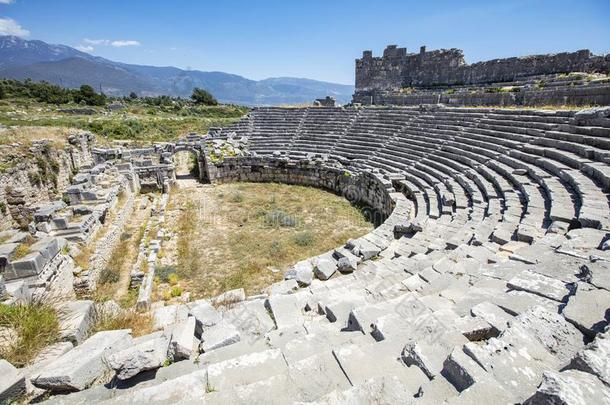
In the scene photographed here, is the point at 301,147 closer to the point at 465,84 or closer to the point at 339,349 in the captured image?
the point at 465,84

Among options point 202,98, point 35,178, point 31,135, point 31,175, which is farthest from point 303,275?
point 202,98

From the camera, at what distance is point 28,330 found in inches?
151

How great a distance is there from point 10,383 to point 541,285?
18.2ft

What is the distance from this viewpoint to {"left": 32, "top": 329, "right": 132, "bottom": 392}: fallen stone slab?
295 cm

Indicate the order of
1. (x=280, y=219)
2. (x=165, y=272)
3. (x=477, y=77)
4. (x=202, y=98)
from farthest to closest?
(x=202, y=98) → (x=477, y=77) → (x=280, y=219) → (x=165, y=272)

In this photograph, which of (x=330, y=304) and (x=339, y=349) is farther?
(x=330, y=304)

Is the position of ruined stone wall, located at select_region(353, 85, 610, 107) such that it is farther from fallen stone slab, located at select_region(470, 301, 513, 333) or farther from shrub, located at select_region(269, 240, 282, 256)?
fallen stone slab, located at select_region(470, 301, 513, 333)

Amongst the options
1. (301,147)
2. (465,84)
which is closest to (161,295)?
(301,147)

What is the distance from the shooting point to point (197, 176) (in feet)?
73.2

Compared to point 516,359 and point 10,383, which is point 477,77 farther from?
point 10,383

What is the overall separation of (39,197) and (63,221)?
21.8 feet

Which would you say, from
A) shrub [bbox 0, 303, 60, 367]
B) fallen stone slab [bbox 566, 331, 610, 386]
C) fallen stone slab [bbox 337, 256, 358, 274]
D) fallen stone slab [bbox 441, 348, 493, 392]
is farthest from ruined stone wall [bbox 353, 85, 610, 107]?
shrub [bbox 0, 303, 60, 367]

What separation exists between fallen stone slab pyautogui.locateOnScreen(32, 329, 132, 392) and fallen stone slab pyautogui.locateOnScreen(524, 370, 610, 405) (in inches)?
144

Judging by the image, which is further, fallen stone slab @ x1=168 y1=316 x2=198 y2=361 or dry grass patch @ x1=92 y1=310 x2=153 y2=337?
dry grass patch @ x1=92 y1=310 x2=153 y2=337
